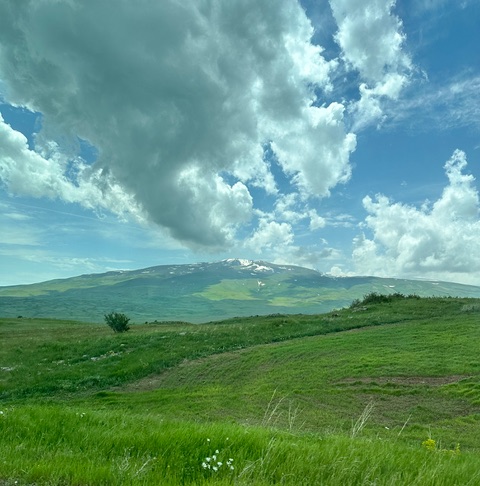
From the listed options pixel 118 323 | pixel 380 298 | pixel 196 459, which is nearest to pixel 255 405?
pixel 196 459

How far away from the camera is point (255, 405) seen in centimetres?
1716

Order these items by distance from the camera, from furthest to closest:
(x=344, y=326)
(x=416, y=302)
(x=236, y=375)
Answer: (x=416, y=302)
(x=344, y=326)
(x=236, y=375)

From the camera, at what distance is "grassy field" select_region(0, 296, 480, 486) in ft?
17.1

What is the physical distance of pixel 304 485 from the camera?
481 centimetres

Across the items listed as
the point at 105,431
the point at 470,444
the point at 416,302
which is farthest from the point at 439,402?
the point at 416,302

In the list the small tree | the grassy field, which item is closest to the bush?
the grassy field

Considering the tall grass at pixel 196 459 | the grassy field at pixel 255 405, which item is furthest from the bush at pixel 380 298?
the tall grass at pixel 196 459

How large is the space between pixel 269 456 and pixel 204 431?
4.78ft

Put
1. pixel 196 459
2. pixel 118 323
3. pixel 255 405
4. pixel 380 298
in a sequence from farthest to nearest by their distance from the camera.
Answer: pixel 380 298 → pixel 118 323 → pixel 255 405 → pixel 196 459

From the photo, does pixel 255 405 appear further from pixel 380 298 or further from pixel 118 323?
pixel 380 298

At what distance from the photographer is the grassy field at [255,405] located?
17.1ft

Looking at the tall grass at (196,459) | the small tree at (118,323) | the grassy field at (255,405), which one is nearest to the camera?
the tall grass at (196,459)

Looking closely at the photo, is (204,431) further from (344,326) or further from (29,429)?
(344,326)

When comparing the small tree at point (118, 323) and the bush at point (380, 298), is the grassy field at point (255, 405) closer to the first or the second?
the bush at point (380, 298)
